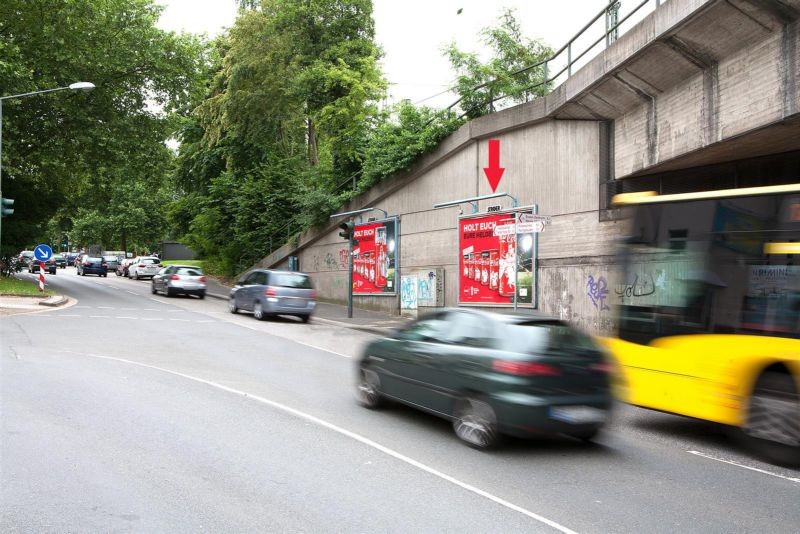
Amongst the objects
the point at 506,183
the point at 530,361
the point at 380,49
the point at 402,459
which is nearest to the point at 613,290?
the point at 530,361

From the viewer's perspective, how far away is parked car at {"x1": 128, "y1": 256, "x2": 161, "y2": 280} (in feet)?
144

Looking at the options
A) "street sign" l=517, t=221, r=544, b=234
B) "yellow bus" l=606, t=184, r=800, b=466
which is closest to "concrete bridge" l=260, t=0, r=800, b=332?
"yellow bus" l=606, t=184, r=800, b=466

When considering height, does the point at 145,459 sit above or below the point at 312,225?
below

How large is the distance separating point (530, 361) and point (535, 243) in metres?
12.1

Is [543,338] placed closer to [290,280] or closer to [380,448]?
[380,448]

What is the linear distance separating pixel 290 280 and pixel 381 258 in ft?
16.7

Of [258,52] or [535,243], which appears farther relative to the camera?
[258,52]

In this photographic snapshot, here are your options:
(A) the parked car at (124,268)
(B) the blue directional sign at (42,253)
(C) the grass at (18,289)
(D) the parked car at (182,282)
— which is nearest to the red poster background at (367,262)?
(D) the parked car at (182,282)

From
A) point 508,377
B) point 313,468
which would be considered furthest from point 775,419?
point 313,468

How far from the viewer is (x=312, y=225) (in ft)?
97.0

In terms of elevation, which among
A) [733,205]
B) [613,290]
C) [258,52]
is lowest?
[613,290]

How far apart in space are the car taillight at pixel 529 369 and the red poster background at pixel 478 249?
12.6 metres

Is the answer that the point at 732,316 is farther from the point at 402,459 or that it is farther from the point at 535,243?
the point at 535,243

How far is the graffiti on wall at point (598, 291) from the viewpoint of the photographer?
15.9 metres
